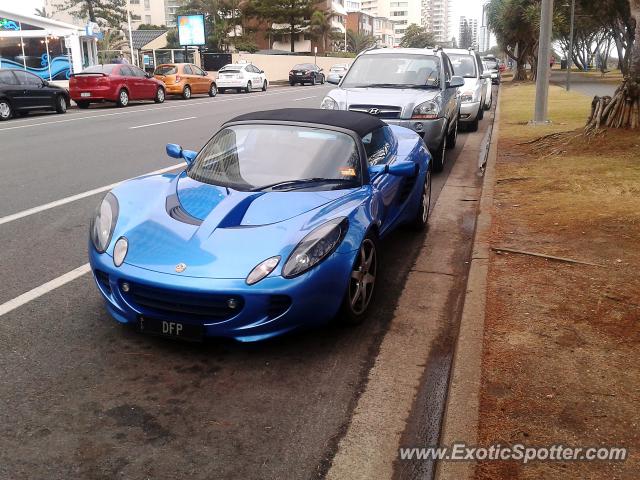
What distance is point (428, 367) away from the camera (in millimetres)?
3840

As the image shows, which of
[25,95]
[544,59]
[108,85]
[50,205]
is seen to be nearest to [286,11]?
[108,85]

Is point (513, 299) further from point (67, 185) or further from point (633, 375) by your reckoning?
point (67, 185)

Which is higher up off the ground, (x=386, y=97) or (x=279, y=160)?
(x=386, y=97)

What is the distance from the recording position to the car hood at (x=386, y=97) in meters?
9.30

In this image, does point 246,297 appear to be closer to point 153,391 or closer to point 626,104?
point 153,391

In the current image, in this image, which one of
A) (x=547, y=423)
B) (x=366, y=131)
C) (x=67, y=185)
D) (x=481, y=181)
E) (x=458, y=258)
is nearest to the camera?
(x=547, y=423)

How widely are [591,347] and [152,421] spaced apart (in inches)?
101

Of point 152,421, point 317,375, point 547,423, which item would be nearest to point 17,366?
point 152,421

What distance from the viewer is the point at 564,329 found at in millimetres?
4094

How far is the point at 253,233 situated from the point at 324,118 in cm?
175

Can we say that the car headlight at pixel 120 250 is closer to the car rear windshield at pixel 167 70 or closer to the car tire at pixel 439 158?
the car tire at pixel 439 158

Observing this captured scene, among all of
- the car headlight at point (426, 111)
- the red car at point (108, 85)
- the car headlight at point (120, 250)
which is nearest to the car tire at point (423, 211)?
the car headlight at point (426, 111)

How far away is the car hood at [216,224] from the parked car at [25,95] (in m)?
16.5

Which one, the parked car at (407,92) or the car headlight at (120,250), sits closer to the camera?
the car headlight at (120,250)
